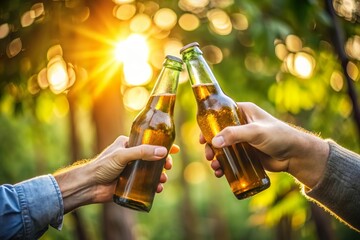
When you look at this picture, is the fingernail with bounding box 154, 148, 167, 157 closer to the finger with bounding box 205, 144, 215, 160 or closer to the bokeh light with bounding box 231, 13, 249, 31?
the finger with bounding box 205, 144, 215, 160

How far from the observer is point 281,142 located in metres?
1.85

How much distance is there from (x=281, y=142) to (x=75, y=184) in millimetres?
999

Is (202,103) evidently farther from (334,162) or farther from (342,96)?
(342,96)

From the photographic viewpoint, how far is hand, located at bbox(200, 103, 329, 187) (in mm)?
1758

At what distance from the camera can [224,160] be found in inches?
75.6

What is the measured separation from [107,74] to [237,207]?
19445 mm

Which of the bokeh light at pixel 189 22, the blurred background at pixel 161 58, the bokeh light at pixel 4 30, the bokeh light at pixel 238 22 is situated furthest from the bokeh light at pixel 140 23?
the bokeh light at pixel 4 30

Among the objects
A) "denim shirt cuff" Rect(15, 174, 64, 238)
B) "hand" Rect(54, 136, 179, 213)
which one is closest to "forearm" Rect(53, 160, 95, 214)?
"hand" Rect(54, 136, 179, 213)

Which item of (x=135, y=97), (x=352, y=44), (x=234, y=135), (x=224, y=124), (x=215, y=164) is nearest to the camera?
(x=234, y=135)

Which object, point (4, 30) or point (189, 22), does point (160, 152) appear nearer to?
point (4, 30)

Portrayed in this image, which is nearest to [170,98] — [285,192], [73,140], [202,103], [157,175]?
[202,103]

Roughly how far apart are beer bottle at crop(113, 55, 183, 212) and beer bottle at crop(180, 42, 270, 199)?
0.09 m

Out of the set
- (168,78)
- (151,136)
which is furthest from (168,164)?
(168,78)

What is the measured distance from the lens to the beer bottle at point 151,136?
6.21ft
